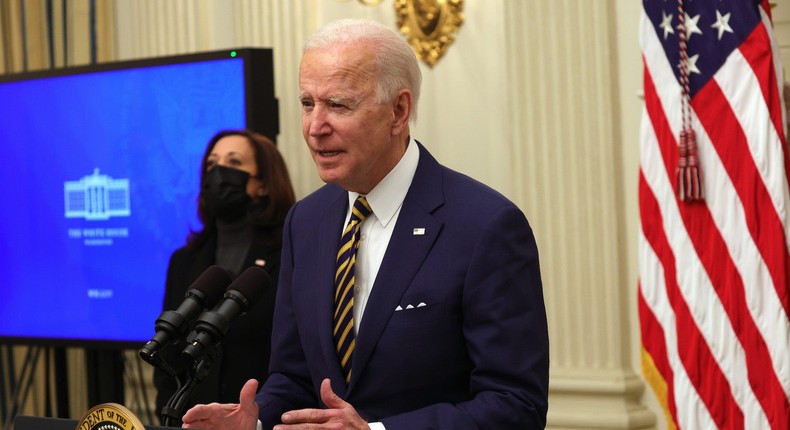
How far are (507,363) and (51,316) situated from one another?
11.9 feet

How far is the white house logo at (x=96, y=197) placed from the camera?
5152 mm

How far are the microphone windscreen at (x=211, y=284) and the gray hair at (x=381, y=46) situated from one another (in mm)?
493

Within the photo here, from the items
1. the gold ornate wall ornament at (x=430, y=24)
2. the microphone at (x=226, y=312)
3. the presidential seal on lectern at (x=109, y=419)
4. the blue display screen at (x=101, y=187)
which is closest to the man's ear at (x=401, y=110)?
the microphone at (x=226, y=312)

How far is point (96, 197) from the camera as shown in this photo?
17.1 feet

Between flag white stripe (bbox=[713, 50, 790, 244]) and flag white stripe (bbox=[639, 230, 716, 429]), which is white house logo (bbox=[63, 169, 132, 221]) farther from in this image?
flag white stripe (bbox=[713, 50, 790, 244])

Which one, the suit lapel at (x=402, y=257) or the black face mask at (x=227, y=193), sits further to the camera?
the black face mask at (x=227, y=193)

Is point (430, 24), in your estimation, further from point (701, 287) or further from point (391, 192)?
point (391, 192)

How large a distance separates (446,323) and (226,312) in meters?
0.49

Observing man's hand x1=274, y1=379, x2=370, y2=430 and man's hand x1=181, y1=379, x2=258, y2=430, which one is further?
man's hand x1=181, y1=379, x2=258, y2=430

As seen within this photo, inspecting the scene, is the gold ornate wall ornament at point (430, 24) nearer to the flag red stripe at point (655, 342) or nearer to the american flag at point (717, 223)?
the american flag at point (717, 223)

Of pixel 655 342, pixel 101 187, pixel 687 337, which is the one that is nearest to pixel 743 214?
pixel 687 337

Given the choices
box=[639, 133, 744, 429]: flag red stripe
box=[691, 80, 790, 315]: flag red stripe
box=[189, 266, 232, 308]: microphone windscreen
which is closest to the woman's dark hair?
box=[639, 133, 744, 429]: flag red stripe

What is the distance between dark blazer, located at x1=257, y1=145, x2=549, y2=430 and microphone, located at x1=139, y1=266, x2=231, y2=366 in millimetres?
360

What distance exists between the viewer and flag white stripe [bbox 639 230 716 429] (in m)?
3.95
